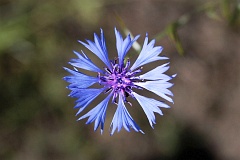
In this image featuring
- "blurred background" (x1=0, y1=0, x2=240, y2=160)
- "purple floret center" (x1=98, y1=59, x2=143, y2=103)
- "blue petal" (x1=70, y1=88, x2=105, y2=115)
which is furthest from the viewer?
"blurred background" (x1=0, y1=0, x2=240, y2=160)

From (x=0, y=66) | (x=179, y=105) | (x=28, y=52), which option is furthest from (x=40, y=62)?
(x=179, y=105)

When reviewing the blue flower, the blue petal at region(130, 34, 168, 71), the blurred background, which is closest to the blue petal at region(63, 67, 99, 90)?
the blue flower

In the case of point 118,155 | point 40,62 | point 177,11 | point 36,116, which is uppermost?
point 177,11

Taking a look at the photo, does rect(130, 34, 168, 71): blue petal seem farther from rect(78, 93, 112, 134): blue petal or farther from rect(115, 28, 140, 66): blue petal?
rect(78, 93, 112, 134): blue petal

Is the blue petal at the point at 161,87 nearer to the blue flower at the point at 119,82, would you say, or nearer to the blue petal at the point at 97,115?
the blue flower at the point at 119,82

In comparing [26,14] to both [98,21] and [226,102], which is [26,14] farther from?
[226,102]
